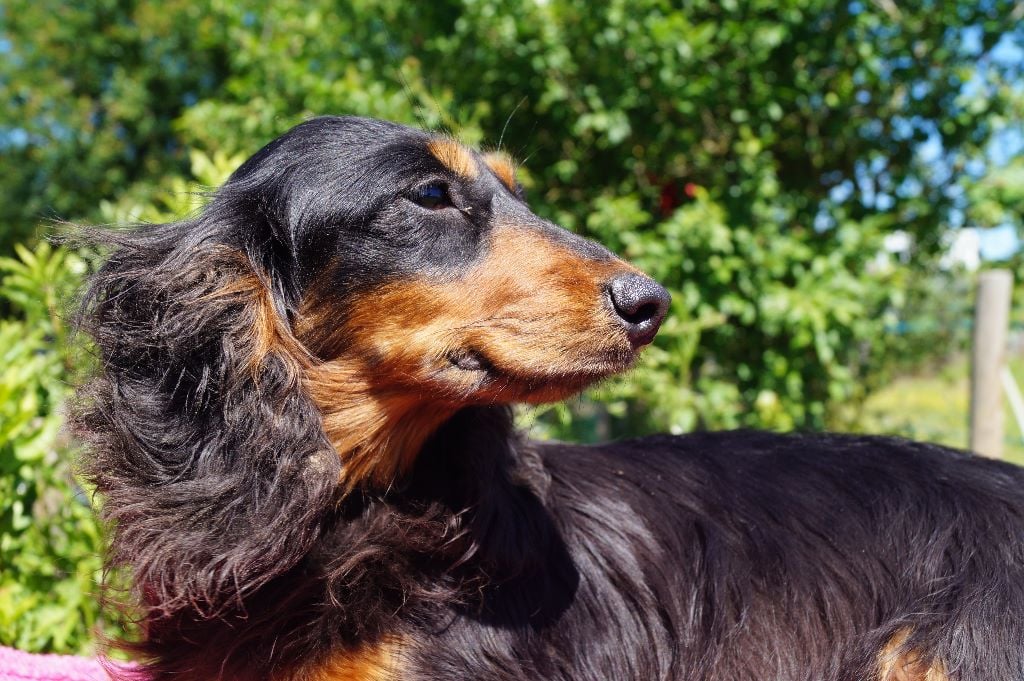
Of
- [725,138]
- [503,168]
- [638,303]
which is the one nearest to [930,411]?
[725,138]

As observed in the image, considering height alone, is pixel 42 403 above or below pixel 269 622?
above

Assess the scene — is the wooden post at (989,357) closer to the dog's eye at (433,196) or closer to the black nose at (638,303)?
the black nose at (638,303)

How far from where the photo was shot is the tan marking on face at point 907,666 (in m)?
2.35

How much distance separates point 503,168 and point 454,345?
0.81m

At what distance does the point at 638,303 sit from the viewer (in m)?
2.04

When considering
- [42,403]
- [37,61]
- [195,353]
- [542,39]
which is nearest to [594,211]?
[542,39]

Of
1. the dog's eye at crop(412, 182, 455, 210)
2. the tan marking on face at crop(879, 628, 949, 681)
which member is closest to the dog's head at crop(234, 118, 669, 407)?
the dog's eye at crop(412, 182, 455, 210)

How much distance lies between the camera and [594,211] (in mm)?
5633

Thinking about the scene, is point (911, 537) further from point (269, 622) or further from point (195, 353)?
point (195, 353)

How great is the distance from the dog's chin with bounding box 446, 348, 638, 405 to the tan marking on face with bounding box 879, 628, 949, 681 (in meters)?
1.15

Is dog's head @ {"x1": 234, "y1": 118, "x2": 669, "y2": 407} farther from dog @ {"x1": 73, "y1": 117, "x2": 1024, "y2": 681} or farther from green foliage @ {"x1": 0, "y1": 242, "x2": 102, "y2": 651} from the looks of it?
green foliage @ {"x1": 0, "y1": 242, "x2": 102, "y2": 651}

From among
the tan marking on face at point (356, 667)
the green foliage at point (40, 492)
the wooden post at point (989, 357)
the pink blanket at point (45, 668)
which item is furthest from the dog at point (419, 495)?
the wooden post at point (989, 357)

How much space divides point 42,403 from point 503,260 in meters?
2.35

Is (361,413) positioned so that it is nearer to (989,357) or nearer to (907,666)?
(907,666)
